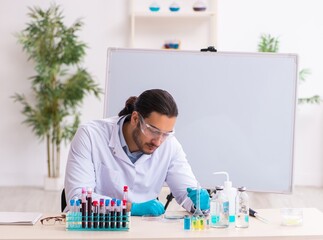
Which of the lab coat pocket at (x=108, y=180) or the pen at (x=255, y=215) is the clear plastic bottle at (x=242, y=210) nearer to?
the pen at (x=255, y=215)

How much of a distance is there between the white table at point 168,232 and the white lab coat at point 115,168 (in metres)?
0.41

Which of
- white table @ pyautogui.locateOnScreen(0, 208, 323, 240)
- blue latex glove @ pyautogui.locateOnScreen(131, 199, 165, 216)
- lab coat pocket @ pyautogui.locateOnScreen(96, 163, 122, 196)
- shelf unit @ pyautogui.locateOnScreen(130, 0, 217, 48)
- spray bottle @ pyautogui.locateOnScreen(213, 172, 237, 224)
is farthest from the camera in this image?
shelf unit @ pyautogui.locateOnScreen(130, 0, 217, 48)

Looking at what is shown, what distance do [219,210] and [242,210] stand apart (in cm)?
9

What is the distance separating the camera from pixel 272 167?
4.25 m

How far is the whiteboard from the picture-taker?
4285 millimetres

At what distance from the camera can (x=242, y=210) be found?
9.68 ft

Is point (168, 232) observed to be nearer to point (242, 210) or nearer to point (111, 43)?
point (242, 210)

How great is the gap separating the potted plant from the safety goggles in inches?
157

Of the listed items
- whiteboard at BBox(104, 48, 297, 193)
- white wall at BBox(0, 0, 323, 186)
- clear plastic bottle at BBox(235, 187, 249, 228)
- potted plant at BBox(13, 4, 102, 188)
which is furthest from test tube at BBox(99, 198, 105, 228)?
white wall at BBox(0, 0, 323, 186)

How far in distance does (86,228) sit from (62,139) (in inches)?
186

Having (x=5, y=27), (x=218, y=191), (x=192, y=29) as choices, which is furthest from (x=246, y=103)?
(x=5, y=27)

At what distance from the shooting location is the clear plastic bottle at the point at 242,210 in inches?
115

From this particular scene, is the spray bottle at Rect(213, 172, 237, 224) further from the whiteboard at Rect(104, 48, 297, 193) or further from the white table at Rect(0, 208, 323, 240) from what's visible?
the whiteboard at Rect(104, 48, 297, 193)

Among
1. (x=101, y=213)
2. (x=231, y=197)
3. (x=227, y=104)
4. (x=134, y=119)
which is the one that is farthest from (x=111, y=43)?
(x=101, y=213)
